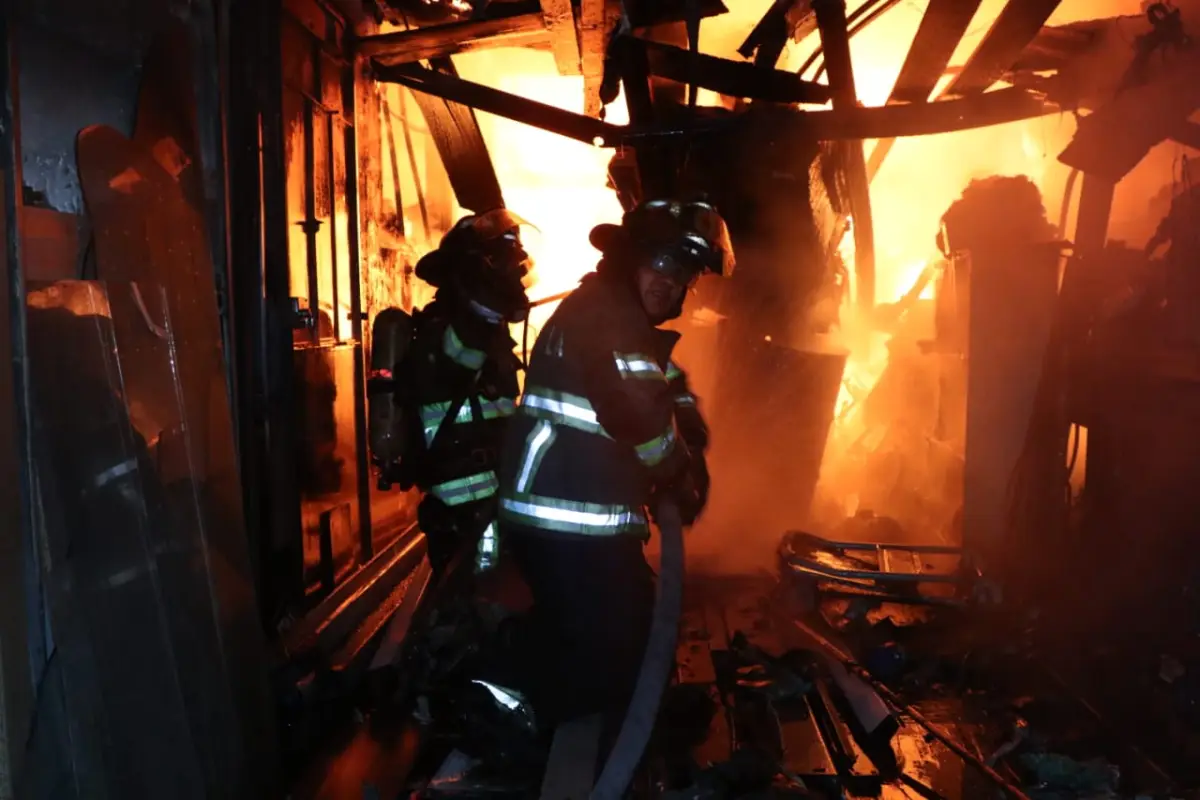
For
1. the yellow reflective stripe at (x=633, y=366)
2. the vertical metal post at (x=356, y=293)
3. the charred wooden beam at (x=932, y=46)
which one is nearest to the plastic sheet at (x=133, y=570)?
the yellow reflective stripe at (x=633, y=366)

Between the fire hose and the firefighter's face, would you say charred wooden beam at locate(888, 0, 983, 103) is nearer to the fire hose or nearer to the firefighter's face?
the firefighter's face

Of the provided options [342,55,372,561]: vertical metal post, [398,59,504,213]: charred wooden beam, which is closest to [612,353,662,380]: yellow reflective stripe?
[342,55,372,561]: vertical metal post

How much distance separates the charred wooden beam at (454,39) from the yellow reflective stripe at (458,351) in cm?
176

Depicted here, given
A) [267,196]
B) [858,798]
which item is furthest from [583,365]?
[858,798]

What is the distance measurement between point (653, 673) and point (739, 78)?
8.66ft

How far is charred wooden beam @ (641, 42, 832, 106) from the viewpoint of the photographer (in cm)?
343

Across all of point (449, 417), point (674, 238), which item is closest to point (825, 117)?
point (674, 238)

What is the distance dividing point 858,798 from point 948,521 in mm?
3609

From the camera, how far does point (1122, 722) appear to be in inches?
119

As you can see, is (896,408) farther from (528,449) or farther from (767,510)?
(528,449)

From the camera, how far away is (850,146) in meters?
4.84

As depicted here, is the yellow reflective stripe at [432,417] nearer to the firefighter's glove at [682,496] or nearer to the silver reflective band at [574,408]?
the silver reflective band at [574,408]

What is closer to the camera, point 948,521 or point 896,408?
point 948,521

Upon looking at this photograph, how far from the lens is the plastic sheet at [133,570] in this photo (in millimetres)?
1877
